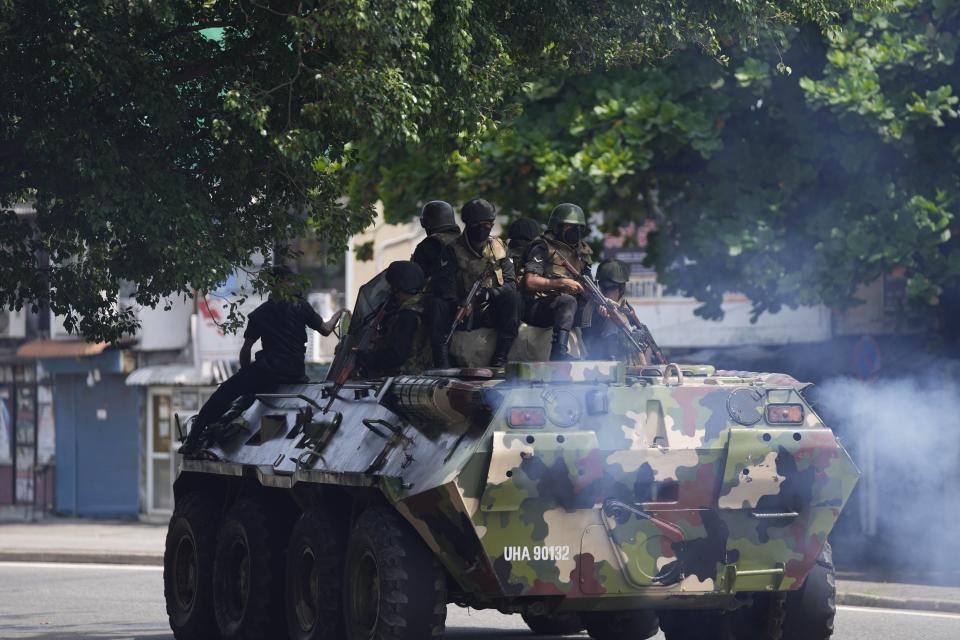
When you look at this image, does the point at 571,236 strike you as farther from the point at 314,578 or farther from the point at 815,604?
the point at 815,604

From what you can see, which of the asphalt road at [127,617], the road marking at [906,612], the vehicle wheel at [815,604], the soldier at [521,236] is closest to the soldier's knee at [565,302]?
the soldier at [521,236]

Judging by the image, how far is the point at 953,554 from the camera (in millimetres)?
22047

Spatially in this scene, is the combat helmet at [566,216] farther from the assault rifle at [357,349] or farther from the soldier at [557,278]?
the assault rifle at [357,349]

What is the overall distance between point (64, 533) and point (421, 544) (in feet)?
64.4

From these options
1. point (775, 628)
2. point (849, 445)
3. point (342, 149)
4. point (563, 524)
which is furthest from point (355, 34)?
point (849, 445)

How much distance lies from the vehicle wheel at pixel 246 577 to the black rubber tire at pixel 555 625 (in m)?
2.21

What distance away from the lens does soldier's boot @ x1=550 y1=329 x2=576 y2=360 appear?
12094mm

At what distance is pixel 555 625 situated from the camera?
14516mm

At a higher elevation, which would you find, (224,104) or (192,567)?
(224,104)

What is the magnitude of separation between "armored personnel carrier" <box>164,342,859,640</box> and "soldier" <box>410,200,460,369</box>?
2.02ft

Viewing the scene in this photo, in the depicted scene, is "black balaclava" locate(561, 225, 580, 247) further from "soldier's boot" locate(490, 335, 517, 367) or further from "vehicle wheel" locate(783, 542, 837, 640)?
"vehicle wheel" locate(783, 542, 837, 640)

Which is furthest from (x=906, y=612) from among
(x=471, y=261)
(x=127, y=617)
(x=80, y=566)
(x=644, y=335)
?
(x=80, y=566)

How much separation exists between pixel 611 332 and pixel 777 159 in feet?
31.5

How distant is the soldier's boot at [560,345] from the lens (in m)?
12.1
